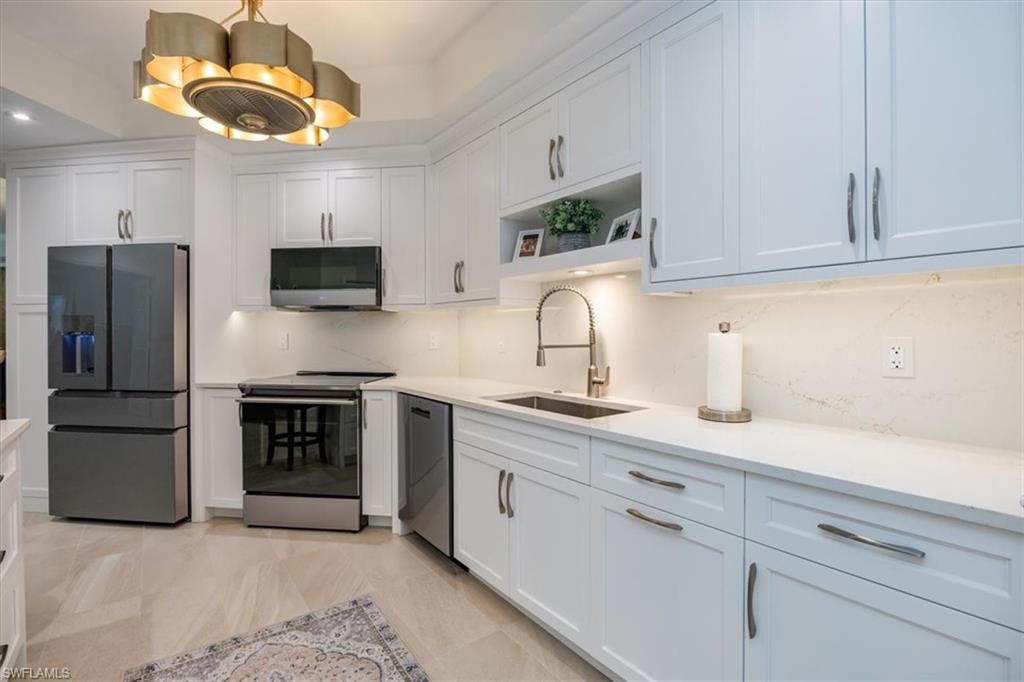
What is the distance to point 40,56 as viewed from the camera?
2.53 metres

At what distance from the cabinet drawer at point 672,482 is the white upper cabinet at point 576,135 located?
3.59 ft

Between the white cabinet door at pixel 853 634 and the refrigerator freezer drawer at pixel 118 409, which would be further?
the refrigerator freezer drawer at pixel 118 409

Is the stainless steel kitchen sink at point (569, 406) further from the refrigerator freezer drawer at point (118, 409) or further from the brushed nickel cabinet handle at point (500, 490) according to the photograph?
the refrigerator freezer drawer at point (118, 409)

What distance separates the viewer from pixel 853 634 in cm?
101

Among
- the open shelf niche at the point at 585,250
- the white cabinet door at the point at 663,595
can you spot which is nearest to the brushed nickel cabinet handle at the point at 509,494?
the white cabinet door at the point at 663,595

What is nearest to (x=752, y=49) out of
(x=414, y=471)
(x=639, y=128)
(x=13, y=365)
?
Result: (x=639, y=128)

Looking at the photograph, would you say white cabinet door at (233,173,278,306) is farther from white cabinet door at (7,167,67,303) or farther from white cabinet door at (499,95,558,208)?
white cabinet door at (499,95,558,208)

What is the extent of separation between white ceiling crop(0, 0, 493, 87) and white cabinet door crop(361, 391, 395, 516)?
199 centimetres

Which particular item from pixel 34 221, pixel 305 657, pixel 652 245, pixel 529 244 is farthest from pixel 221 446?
pixel 652 245

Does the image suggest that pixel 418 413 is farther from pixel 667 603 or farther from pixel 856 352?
pixel 856 352

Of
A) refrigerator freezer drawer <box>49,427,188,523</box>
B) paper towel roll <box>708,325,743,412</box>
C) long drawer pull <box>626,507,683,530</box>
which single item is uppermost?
paper towel roll <box>708,325,743,412</box>

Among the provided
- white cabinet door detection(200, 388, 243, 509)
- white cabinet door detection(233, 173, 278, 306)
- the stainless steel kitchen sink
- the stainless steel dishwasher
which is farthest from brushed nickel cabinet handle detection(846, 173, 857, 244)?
white cabinet door detection(200, 388, 243, 509)

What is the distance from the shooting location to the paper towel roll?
1.66 m

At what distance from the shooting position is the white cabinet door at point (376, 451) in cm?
289
